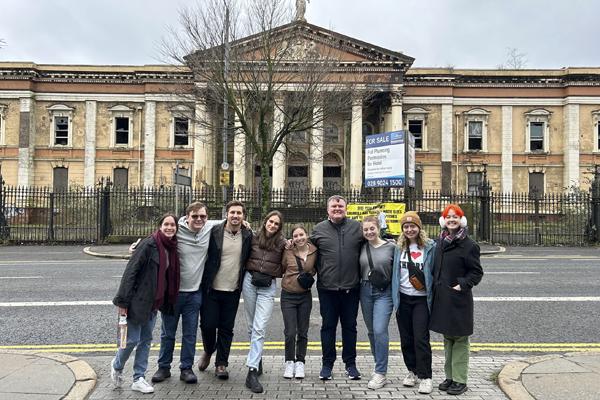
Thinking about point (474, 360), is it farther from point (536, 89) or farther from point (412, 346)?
point (536, 89)

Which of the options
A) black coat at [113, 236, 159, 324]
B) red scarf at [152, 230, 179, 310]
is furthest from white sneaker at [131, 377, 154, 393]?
red scarf at [152, 230, 179, 310]

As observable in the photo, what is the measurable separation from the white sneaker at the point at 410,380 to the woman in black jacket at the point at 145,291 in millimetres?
2466

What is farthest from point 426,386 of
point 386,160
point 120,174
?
point 120,174

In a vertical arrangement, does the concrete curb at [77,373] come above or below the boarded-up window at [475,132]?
below

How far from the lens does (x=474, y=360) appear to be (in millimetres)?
5562

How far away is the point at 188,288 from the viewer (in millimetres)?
4992

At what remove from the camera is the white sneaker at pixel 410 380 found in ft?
15.4

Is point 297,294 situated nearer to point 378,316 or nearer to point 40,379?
point 378,316

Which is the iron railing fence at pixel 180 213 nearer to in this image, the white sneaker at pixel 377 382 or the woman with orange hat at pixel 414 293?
the woman with orange hat at pixel 414 293

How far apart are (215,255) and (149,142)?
131 ft

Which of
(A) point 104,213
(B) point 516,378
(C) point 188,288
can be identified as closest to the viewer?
(B) point 516,378

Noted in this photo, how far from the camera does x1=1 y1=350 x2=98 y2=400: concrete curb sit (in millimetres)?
4406

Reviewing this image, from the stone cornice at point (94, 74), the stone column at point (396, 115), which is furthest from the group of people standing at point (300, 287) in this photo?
the stone cornice at point (94, 74)

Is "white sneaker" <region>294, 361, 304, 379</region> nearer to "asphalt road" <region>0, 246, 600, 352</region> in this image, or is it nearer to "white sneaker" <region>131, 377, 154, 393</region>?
"white sneaker" <region>131, 377, 154, 393</region>
